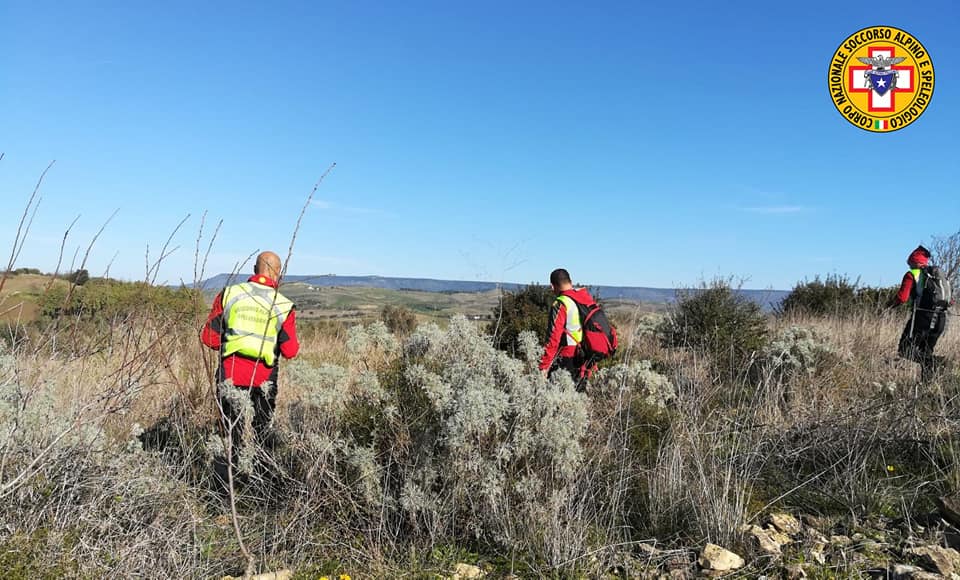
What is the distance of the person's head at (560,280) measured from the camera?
20.4ft

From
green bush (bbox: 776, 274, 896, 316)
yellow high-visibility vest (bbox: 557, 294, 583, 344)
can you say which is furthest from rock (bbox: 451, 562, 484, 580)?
green bush (bbox: 776, 274, 896, 316)

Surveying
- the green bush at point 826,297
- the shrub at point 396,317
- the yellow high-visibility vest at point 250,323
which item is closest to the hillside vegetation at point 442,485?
the yellow high-visibility vest at point 250,323

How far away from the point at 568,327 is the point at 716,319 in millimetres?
4076

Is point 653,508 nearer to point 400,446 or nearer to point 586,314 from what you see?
point 400,446

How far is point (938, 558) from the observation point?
3.12 m

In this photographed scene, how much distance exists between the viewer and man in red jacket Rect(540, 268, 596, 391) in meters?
6.03

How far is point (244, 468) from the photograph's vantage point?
3568mm

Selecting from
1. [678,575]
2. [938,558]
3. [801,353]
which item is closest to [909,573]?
[938,558]

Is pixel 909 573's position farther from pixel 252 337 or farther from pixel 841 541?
pixel 252 337

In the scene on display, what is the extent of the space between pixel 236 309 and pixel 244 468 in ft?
5.07

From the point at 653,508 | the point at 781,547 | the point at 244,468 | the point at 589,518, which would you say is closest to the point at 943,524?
the point at 781,547

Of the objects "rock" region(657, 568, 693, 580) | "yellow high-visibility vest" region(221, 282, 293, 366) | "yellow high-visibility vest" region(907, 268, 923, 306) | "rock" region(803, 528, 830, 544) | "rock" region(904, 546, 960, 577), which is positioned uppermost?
"yellow high-visibility vest" region(907, 268, 923, 306)

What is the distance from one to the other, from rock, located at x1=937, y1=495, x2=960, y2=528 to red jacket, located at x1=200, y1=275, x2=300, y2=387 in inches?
172

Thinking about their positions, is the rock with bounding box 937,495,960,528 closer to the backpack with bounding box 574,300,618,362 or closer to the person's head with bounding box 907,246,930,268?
the backpack with bounding box 574,300,618,362
